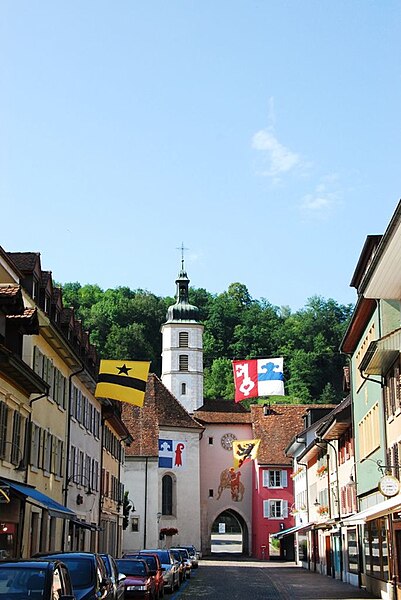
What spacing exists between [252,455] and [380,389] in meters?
30.2

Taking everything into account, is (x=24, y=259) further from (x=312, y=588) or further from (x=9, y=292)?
(x=312, y=588)

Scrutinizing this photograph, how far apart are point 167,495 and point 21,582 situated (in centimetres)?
6410

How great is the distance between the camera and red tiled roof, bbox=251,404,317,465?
240ft

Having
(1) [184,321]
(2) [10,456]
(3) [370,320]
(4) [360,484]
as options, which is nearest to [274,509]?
(1) [184,321]

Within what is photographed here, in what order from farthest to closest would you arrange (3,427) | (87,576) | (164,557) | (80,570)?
(164,557) → (3,427) → (80,570) → (87,576)

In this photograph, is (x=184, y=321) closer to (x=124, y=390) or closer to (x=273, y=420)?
(x=273, y=420)

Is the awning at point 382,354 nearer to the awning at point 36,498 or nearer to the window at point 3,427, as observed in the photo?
the awning at point 36,498

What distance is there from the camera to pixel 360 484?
3394 cm

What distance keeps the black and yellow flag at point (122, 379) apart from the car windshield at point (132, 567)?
627cm

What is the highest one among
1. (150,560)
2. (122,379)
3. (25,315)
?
(25,315)

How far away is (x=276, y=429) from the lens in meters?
76.2

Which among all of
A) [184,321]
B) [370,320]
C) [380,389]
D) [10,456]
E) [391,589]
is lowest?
[391,589]

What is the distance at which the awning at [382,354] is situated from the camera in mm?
23484

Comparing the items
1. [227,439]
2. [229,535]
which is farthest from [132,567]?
[229,535]
